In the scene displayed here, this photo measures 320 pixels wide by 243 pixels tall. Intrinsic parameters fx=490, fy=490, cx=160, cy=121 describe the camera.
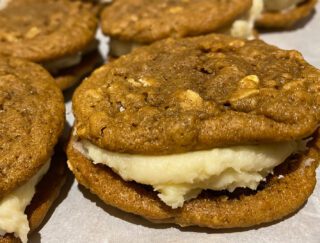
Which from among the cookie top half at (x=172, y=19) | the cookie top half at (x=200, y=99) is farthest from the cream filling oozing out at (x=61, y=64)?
the cookie top half at (x=200, y=99)

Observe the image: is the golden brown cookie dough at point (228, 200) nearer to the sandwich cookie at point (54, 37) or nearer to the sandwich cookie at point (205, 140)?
the sandwich cookie at point (205, 140)

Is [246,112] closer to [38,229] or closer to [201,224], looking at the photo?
[201,224]

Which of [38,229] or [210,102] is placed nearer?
[210,102]

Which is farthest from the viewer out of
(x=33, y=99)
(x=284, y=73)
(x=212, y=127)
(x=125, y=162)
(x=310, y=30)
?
(x=310, y=30)

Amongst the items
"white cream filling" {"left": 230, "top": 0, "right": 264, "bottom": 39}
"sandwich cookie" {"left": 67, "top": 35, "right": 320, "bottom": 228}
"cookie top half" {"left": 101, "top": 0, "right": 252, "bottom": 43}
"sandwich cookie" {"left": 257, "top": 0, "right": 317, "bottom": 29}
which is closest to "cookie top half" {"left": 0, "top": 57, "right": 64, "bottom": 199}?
"sandwich cookie" {"left": 67, "top": 35, "right": 320, "bottom": 228}

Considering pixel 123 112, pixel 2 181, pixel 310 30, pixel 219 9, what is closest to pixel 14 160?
pixel 2 181

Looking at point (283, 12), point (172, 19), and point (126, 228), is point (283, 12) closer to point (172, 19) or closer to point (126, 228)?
point (172, 19)
